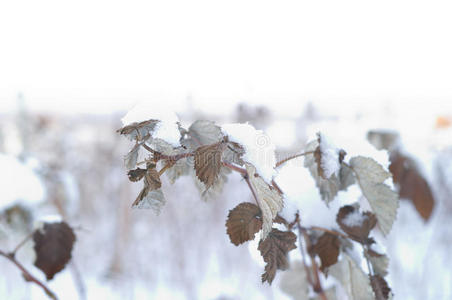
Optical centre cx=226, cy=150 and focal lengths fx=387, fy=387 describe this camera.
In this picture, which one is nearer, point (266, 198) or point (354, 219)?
point (266, 198)

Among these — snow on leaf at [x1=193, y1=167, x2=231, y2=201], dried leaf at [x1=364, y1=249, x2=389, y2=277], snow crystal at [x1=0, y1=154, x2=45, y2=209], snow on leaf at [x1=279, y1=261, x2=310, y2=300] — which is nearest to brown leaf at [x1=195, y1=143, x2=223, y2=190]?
snow on leaf at [x1=193, y1=167, x2=231, y2=201]

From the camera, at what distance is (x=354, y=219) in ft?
1.32

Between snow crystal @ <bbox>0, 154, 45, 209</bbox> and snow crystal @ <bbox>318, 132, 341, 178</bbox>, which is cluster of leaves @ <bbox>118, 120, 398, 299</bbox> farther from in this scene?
snow crystal @ <bbox>0, 154, 45, 209</bbox>

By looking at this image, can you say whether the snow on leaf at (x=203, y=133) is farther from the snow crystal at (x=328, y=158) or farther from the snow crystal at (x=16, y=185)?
the snow crystal at (x=16, y=185)

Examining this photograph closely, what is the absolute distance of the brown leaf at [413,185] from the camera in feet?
2.45

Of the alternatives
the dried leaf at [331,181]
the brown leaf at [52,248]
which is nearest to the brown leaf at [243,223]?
the dried leaf at [331,181]

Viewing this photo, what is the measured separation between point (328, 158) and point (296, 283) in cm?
29

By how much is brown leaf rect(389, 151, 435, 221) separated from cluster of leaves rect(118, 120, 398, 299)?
1.12 feet

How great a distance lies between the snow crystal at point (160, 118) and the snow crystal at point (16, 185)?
435mm

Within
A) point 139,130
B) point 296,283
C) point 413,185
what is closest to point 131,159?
point 139,130

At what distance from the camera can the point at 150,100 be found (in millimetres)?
377

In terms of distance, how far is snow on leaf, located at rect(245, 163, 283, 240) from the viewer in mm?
290

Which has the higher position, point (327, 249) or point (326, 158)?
point (326, 158)

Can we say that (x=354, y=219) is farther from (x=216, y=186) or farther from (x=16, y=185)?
(x=16, y=185)
